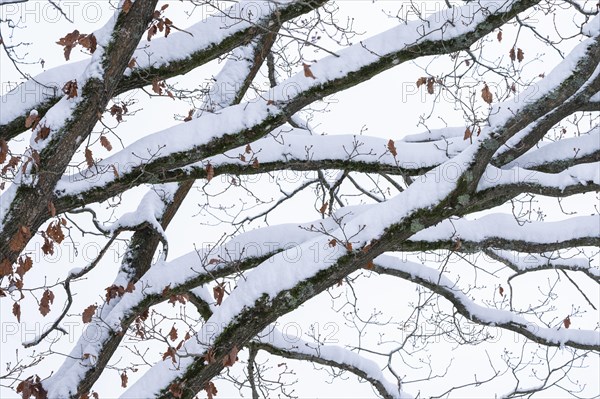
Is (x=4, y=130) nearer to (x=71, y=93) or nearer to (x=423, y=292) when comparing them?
(x=71, y=93)

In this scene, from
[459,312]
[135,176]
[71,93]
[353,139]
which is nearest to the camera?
[71,93]

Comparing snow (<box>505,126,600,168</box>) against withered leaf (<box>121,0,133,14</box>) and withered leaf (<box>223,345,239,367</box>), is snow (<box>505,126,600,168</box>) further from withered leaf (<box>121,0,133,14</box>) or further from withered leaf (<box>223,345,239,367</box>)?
withered leaf (<box>121,0,133,14</box>)

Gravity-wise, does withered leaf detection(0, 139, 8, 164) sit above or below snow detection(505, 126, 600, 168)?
below

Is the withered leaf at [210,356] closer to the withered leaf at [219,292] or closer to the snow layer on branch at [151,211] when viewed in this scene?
the withered leaf at [219,292]

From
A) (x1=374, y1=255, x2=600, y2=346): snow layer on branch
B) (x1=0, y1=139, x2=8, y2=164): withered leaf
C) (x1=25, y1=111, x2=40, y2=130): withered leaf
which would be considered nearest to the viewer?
(x1=0, y1=139, x2=8, y2=164): withered leaf

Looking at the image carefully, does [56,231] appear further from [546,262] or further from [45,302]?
[546,262]

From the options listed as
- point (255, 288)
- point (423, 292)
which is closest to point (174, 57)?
point (255, 288)

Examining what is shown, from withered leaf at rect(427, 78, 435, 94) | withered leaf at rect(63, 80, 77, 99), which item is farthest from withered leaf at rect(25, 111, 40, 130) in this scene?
withered leaf at rect(427, 78, 435, 94)

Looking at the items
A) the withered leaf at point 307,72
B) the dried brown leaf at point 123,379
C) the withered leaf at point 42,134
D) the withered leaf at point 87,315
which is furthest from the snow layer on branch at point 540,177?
the dried brown leaf at point 123,379

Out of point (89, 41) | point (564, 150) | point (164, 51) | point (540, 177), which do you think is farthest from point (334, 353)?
point (89, 41)

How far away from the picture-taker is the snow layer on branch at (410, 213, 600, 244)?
5.48 meters

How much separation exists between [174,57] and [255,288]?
5.73 feet

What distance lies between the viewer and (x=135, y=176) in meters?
4.68

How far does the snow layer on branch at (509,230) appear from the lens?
548 centimetres
